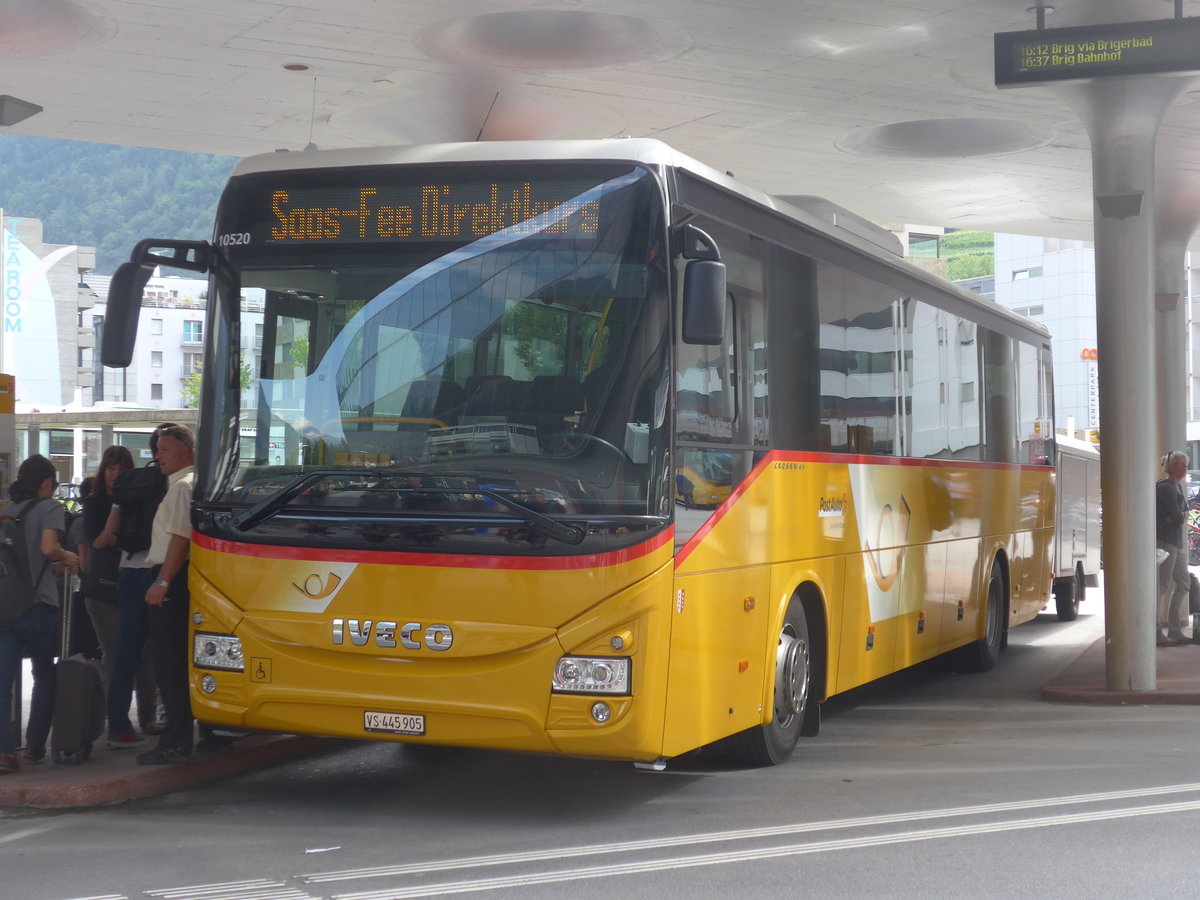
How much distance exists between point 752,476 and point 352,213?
8.67 ft

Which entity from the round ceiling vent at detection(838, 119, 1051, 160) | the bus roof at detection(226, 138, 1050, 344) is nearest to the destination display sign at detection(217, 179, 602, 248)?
the bus roof at detection(226, 138, 1050, 344)

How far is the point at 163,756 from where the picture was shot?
342 inches

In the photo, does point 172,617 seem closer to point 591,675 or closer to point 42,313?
point 591,675

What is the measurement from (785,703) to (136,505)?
4.09 meters

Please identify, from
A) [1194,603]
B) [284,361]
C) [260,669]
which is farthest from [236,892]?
[1194,603]

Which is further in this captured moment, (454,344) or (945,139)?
(945,139)

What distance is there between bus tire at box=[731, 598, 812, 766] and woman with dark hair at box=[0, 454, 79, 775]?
13.3 ft

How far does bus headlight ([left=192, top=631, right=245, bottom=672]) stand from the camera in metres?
7.71

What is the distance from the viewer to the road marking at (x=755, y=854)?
20.3ft

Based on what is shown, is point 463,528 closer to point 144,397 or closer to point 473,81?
point 473,81

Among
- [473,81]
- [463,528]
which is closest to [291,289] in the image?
[463,528]

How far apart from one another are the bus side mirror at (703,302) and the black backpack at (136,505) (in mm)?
3538

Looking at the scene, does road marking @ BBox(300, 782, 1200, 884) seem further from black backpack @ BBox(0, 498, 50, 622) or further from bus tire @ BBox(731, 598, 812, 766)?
black backpack @ BBox(0, 498, 50, 622)

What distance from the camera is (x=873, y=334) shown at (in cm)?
1086
